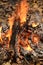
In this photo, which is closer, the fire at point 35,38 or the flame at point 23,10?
the fire at point 35,38

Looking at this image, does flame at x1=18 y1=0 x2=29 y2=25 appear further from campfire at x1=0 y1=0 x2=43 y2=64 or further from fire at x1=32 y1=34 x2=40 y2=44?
fire at x1=32 y1=34 x2=40 y2=44

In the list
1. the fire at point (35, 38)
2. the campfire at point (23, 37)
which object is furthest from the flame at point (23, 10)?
the fire at point (35, 38)

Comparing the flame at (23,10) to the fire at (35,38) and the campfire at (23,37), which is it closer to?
the campfire at (23,37)

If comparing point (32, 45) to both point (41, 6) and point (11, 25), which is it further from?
point (41, 6)

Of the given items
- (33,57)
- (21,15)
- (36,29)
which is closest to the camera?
(33,57)

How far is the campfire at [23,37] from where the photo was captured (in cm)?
226

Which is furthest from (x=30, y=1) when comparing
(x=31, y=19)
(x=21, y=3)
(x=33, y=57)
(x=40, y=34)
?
(x=33, y=57)

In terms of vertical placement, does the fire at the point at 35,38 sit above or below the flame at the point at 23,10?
below

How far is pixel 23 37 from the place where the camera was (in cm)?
237

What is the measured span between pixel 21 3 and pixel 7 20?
0.38m

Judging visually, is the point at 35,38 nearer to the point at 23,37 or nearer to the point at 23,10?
the point at 23,37

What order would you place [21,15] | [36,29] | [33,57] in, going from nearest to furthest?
[33,57] < [36,29] < [21,15]

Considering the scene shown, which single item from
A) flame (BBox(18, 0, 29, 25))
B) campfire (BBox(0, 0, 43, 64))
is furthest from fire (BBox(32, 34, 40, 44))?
flame (BBox(18, 0, 29, 25))

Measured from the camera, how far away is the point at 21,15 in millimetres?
2600
